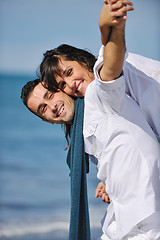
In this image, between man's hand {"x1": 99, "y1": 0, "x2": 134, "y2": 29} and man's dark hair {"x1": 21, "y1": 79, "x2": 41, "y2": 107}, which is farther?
man's dark hair {"x1": 21, "y1": 79, "x2": 41, "y2": 107}

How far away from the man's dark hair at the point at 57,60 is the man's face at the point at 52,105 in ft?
0.17

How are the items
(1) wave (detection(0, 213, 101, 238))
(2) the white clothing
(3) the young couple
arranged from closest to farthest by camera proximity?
1. (3) the young couple
2. (2) the white clothing
3. (1) wave (detection(0, 213, 101, 238))

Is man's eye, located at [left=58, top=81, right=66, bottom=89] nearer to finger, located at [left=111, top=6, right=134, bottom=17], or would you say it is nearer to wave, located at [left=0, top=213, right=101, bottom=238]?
finger, located at [left=111, top=6, right=134, bottom=17]

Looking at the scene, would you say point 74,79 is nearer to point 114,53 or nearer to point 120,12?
point 114,53

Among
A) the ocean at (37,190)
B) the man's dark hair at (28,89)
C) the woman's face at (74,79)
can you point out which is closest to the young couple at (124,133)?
the woman's face at (74,79)

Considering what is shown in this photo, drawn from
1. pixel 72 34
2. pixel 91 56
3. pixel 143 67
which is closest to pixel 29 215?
pixel 91 56

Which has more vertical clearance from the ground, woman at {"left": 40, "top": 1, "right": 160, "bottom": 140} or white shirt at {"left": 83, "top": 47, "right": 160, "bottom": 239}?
woman at {"left": 40, "top": 1, "right": 160, "bottom": 140}

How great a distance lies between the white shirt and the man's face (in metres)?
0.22

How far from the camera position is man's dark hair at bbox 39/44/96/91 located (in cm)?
199

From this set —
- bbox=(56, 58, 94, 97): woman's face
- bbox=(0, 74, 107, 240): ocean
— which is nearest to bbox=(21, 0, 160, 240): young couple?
bbox=(56, 58, 94, 97): woman's face

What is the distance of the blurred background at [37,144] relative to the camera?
13.0 ft

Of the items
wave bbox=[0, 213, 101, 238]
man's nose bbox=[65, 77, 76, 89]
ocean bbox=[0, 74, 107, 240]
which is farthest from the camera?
ocean bbox=[0, 74, 107, 240]

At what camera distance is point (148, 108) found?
1.76m

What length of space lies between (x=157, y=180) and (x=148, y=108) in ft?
1.03
